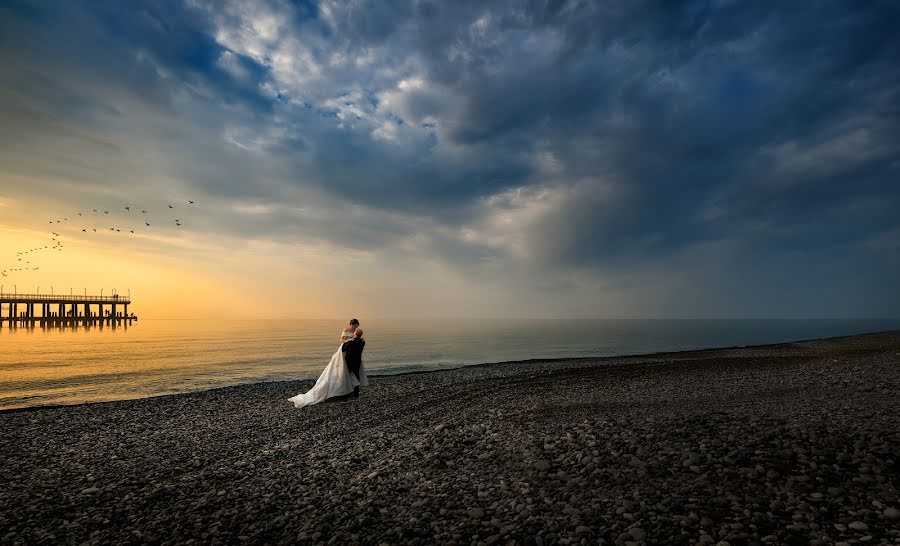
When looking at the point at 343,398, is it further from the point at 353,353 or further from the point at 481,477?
the point at 481,477

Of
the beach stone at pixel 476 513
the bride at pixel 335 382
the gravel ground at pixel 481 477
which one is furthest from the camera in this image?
the bride at pixel 335 382

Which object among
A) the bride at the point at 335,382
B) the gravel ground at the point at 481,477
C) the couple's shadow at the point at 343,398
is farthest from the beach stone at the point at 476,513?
the couple's shadow at the point at 343,398

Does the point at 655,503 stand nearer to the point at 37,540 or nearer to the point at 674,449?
the point at 674,449

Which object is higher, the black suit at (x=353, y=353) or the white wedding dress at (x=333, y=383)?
the black suit at (x=353, y=353)

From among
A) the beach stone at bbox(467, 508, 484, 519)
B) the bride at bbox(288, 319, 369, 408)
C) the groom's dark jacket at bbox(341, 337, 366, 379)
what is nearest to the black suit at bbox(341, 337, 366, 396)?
the groom's dark jacket at bbox(341, 337, 366, 379)

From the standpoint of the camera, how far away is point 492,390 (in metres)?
22.4

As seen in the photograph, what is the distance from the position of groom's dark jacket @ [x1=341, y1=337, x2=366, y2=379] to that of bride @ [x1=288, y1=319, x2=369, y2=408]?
0.55 feet

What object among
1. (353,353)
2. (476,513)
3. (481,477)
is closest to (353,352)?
(353,353)

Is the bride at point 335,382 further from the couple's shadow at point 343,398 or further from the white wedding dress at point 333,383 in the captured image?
the couple's shadow at point 343,398

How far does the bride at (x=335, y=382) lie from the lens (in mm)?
19312

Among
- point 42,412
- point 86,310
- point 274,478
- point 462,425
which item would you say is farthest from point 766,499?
point 86,310

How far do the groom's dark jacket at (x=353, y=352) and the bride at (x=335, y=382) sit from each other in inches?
6.6

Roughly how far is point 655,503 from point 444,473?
4252mm

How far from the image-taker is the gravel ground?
6410 millimetres
